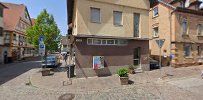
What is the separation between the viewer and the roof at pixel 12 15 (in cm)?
3712

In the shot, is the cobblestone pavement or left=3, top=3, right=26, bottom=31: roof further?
left=3, top=3, right=26, bottom=31: roof

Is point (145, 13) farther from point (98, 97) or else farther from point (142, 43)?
point (98, 97)

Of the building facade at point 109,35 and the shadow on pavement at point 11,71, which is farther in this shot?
the shadow on pavement at point 11,71

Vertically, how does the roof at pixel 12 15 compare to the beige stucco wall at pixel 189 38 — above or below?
above

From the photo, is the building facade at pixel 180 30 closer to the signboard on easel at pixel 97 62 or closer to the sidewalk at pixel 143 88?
the sidewalk at pixel 143 88

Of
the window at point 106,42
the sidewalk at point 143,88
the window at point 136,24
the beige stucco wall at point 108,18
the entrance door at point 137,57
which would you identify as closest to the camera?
the sidewalk at point 143,88

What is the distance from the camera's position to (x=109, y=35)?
15.8 m

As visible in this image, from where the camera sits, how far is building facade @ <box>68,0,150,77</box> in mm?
14727

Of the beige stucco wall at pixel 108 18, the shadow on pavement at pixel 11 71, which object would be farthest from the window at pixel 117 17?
the shadow on pavement at pixel 11 71

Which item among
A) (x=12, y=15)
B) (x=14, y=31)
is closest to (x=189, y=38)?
(x=14, y=31)

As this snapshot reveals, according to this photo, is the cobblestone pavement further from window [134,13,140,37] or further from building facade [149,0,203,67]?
building facade [149,0,203,67]

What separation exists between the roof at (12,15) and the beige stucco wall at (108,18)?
87.6 ft

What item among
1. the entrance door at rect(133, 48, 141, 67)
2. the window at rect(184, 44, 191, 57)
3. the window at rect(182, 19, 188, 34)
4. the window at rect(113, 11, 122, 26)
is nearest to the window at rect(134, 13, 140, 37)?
the entrance door at rect(133, 48, 141, 67)

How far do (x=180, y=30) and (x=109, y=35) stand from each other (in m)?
9.86
